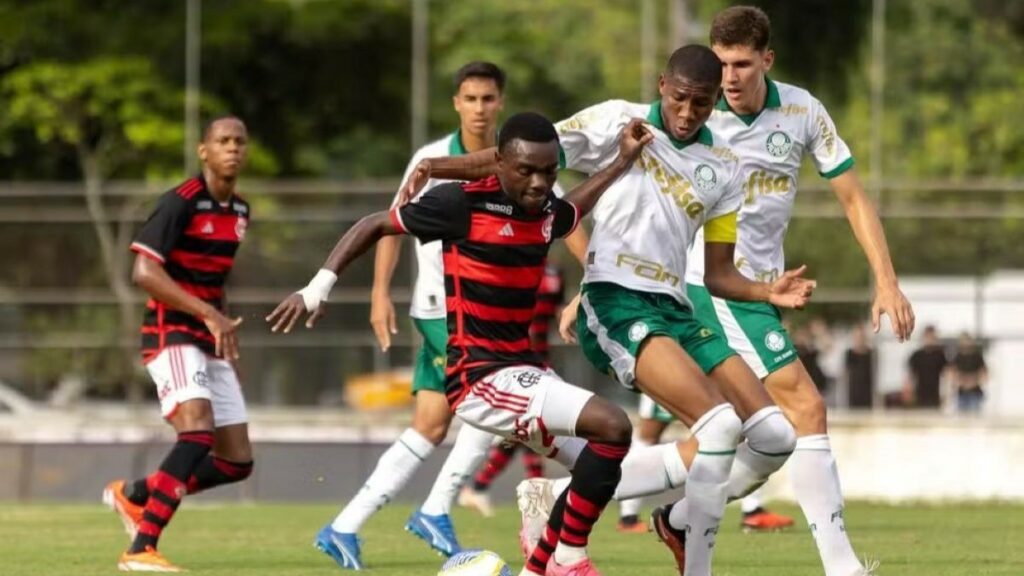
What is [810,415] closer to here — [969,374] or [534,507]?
[534,507]

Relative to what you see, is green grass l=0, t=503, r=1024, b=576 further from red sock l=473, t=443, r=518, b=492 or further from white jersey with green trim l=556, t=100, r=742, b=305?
white jersey with green trim l=556, t=100, r=742, b=305

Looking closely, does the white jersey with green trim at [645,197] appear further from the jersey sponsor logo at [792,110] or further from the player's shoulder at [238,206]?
the player's shoulder at [238,206]

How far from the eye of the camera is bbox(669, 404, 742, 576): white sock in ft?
27.4

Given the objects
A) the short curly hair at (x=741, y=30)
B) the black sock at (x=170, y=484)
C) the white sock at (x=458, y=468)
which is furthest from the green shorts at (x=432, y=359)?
the short curly hair at (x=741, y=30)

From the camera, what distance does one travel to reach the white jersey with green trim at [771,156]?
997cm

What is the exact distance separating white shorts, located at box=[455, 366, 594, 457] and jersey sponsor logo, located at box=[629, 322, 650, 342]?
14.3 inches

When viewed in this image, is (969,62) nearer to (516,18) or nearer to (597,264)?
(516,18)

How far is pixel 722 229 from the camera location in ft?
29.9

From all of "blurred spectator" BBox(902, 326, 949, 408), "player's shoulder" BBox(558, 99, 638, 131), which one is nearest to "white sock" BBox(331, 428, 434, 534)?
"player's shoulder" BBox(558, 99, 638, 131)

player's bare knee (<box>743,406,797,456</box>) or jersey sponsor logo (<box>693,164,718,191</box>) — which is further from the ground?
jersey sponsor logo (<box>693,164,718,191</box>)

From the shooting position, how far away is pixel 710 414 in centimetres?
836

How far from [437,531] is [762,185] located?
244cm

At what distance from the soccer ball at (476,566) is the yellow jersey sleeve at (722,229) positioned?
1.67 meters

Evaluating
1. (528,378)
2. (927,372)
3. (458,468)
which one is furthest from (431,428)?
(927,372)
